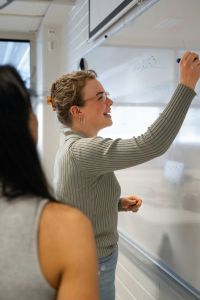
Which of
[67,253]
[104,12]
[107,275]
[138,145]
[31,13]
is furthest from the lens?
[31,13]

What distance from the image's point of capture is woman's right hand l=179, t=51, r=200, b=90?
4.08 feet

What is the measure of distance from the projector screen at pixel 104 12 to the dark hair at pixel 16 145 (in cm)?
133

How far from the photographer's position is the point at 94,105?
5.28 ft

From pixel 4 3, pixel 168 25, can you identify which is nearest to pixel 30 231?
pixel 168 25

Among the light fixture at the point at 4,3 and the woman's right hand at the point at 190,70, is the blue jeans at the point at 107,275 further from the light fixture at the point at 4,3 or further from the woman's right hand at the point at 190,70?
the light fixture at the point at 4,3

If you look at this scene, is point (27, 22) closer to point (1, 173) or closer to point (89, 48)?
point (89, 48)

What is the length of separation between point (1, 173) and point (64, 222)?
157 millimetres

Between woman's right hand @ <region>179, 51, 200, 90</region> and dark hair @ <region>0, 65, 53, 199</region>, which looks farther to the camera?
woman's right hand @ <region>179, 51, 200, 90</region>

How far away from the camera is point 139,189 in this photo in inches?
82.5

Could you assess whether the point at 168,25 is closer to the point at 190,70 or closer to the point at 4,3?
the point at 190,70

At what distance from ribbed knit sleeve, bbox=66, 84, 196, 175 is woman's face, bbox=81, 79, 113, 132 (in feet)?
0.65

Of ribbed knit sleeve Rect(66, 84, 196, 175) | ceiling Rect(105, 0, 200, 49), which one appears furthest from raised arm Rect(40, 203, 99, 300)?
ceiling Rect(105, 0, 200, 49)

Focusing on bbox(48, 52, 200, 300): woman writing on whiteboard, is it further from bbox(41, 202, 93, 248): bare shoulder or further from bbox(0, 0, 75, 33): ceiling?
bbox(0, 0, 75, 33): ceiling

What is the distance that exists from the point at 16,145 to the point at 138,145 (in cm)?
57
